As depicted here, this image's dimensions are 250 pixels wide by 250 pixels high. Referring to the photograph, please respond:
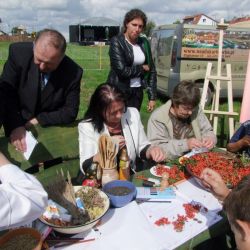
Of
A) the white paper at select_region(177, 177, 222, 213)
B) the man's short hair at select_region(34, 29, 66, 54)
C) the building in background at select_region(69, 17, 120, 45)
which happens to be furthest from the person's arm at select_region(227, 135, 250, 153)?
the building in background at select_region(69, 17, 120, 45)

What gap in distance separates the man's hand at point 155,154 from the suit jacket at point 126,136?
129 millimetres

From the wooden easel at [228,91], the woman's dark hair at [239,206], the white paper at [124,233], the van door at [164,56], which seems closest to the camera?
the woman's dark hair at [239,206]

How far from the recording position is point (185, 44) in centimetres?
736

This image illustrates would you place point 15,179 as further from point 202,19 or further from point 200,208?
point 202,19

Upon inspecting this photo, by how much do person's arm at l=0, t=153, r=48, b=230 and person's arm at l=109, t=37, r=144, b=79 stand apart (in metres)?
2.87

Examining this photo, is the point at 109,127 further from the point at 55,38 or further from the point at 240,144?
the point at 240,144

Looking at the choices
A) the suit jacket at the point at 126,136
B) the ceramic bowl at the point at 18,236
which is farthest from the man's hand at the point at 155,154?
the ceramic bowl at the point at 18,236

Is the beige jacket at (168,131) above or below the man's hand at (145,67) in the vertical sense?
below

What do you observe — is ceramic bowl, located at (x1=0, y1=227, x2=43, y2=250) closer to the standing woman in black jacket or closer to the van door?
Result: the standing woman in black jacket

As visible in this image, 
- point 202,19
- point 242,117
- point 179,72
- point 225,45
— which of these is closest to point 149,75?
point 242,117

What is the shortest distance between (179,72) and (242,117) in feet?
11.0

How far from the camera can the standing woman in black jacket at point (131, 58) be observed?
3897mm

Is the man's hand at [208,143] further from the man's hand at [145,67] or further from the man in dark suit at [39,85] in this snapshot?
the man's hand at [145,67]

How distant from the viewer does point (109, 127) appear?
2.70m
